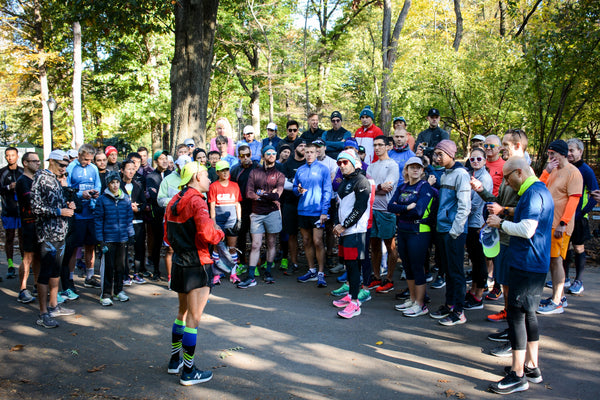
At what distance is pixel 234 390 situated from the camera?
4.23 meters

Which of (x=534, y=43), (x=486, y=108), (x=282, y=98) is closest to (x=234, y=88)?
(x=282, y=98)

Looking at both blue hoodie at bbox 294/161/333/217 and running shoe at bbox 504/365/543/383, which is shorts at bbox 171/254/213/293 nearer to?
running shoe at bbox 504/365/543/383

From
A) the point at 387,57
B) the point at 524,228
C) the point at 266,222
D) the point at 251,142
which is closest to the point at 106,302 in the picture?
the point at 266,222

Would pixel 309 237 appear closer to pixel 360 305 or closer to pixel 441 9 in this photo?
pixel 360 305

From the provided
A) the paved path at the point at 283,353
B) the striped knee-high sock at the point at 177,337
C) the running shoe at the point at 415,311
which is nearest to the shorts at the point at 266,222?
the paved path at the point at 283,353

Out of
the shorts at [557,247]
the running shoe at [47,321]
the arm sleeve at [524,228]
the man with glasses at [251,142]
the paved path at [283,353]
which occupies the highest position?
the man with glasses at [251,142]

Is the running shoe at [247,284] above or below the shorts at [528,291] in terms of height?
below

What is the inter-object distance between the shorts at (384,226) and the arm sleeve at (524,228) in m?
3.23

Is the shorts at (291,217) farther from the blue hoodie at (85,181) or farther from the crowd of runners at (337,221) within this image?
the blue hoodie at (85,181)

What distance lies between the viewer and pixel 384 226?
7.50 meters

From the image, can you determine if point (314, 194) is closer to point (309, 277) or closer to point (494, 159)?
point (309, 277)

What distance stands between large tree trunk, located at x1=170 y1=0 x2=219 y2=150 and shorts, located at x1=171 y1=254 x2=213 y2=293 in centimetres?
739

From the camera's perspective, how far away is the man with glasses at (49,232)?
19.7ft

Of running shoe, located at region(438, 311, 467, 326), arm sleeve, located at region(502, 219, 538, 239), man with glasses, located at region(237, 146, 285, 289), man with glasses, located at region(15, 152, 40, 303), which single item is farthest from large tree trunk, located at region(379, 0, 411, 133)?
arm sleeve, located at region(502, 219, 538, 239)
